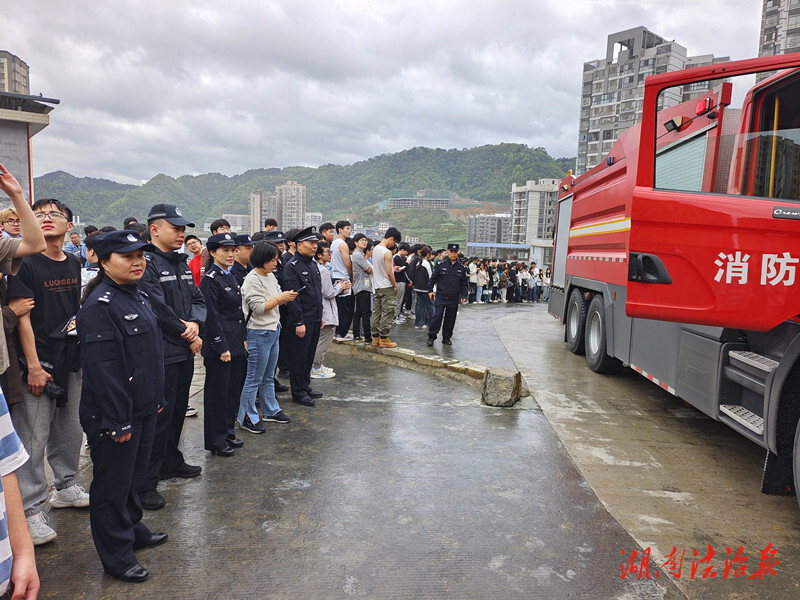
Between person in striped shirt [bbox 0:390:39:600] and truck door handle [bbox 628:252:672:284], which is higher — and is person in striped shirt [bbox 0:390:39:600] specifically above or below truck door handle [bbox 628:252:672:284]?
below

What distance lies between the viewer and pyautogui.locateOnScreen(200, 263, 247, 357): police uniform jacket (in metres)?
4.00

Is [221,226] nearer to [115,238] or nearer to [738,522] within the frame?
[115,238]

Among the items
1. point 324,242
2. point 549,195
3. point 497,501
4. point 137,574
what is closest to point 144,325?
point 137,574

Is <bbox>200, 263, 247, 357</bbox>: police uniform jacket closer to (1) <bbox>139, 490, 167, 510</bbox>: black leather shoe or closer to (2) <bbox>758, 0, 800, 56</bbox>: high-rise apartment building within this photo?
(1) <bbox>139, 490, 167, 510</bbox>: black leather shoe

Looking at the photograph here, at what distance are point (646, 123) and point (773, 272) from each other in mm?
1302

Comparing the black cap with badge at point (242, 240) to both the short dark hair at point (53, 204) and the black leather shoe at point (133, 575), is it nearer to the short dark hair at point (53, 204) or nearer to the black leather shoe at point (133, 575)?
the short dark hair at point (53, 204)

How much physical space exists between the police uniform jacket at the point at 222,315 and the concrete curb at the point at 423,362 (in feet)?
9.91

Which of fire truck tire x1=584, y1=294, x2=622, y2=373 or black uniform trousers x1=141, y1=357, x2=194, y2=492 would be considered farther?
fire truck tire x1=584, y1=294, x2=622, y2=373

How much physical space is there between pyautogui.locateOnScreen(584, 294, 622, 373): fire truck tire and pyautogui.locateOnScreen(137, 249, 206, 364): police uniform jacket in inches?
211

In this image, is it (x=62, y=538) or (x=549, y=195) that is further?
(x=549, y=195)

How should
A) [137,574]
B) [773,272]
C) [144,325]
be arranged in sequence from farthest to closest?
[773,272] → [144,325] → [137,574]

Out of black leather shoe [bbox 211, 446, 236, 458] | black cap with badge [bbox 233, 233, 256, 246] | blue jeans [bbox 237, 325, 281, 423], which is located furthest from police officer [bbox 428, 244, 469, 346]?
black leather shoe [bbox 211, 446, 236, 458]

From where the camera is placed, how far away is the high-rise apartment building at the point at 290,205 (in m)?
63.7

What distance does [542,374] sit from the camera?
724 cm
